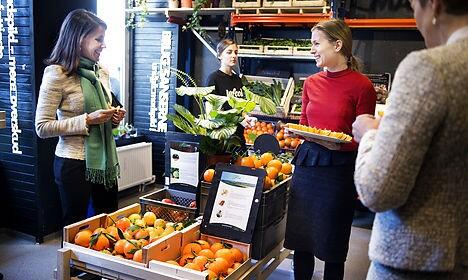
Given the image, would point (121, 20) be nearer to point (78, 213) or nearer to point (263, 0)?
point (263, 0)

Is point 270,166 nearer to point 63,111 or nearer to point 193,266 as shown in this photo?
point 193,266

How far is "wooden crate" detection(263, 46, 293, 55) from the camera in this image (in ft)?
14.3

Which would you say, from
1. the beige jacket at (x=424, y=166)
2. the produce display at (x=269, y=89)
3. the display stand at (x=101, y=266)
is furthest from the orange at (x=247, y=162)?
the produce display at (x=269, y=89)

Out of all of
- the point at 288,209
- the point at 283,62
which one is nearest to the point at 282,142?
the point at 283,62

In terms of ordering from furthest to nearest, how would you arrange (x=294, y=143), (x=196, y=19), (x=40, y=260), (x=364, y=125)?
1. (x=196, y=19)
2. (x=294, y=143)
3. (x=40, y=260)
4. (x=364, y=125)

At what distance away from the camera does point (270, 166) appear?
2.31 m

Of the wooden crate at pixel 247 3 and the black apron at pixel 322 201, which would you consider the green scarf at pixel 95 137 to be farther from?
the wooden crate at pixel 247 3

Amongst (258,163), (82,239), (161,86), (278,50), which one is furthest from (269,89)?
(82,239)

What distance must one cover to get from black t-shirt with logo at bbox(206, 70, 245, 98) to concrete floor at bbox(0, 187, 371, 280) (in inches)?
57.2

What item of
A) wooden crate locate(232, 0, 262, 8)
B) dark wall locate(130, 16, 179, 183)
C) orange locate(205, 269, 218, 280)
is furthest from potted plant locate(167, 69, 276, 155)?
dark wall locate(130, 16, 179, 183)

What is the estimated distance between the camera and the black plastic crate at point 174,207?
227 centimetres

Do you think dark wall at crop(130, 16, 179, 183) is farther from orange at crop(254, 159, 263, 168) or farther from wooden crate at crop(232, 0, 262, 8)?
orange at crop(254, 159, 263, 168)

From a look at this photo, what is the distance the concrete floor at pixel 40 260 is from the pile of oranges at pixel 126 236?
1.19 m

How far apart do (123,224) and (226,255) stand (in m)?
0.57
